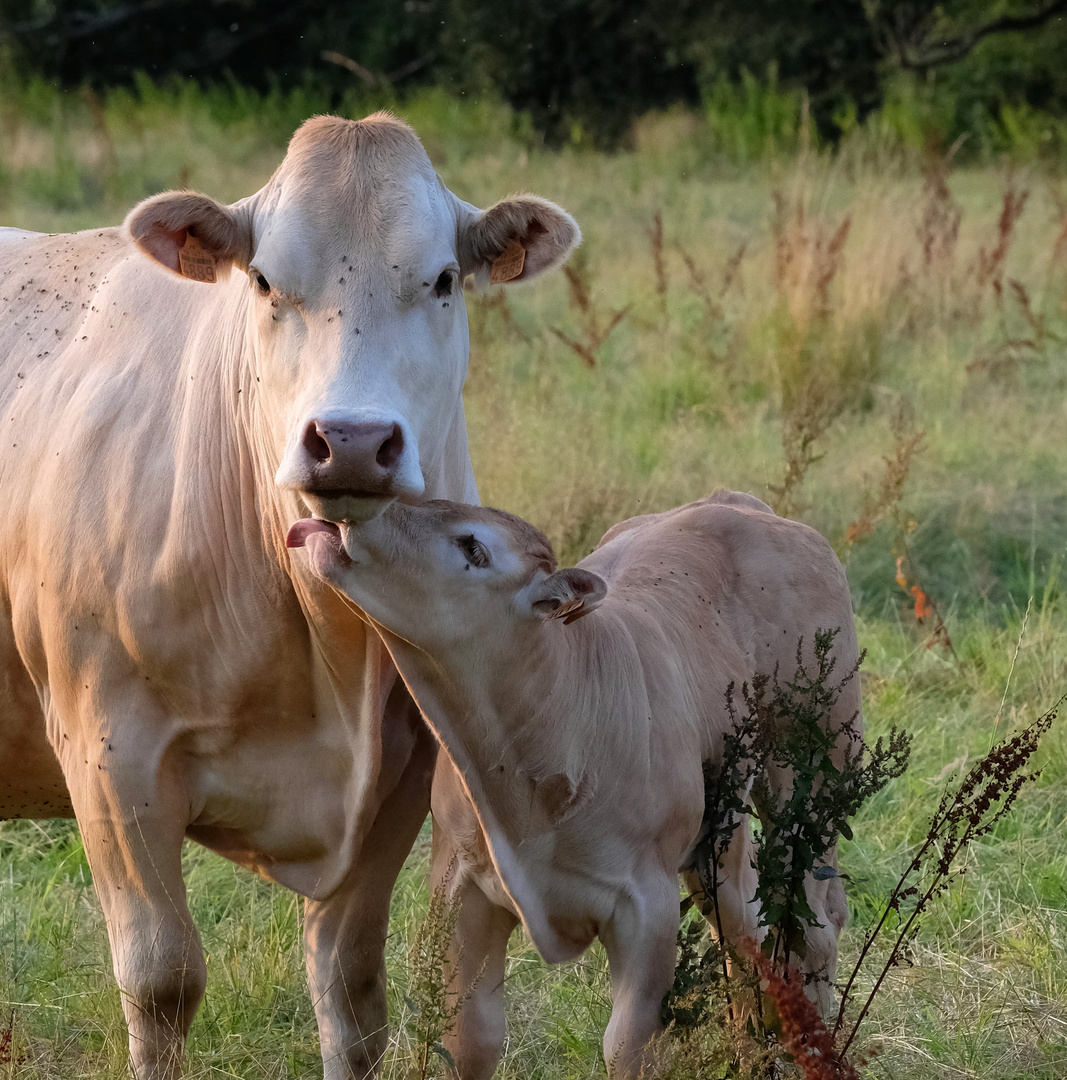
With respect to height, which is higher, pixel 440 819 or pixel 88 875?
pixel 440 819

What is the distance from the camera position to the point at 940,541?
618cm

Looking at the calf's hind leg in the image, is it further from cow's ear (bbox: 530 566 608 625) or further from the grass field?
cow's ear (bbox: 530 566 608 625)

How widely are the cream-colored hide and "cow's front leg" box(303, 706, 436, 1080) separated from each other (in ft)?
0.77

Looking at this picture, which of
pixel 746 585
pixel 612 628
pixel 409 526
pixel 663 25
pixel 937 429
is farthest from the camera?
pixel 663 25

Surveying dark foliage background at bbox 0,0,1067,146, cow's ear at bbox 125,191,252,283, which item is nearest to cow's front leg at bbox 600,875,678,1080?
cow's ear at bbox 125,191,252,283

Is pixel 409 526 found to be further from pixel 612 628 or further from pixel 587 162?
pixel 587 162

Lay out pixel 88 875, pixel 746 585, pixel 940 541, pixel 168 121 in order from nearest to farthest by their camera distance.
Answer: pixel 746 585
pixel 88 875
pixel 940 541
pixel 168 121

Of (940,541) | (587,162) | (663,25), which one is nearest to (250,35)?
(663,25)

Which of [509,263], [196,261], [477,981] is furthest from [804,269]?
[477,981]

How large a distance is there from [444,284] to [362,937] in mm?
1372

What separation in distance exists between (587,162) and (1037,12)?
719 centimetres

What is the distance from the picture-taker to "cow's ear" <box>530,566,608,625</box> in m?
2.57

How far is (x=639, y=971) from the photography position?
269cm

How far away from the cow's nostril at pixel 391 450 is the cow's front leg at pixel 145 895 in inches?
35.2
